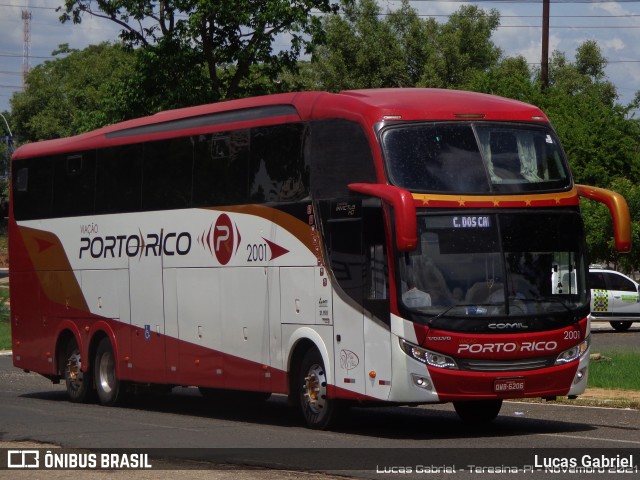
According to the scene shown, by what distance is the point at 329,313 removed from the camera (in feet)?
50.9

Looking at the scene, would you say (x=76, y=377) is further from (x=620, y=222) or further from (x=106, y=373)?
(x=620, y=222)

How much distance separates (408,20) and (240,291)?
58.1 m

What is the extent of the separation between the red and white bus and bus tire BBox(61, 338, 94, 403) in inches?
60.9

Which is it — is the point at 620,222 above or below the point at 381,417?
above

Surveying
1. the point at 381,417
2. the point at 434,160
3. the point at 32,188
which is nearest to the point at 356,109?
the point at 434,160

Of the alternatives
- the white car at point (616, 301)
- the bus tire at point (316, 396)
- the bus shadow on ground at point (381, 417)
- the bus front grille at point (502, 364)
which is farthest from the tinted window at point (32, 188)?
the white car at point (616, 301)

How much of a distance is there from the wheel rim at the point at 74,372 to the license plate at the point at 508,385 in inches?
353

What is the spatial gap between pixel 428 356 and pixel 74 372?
891cm

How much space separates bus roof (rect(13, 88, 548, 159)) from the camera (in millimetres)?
15000

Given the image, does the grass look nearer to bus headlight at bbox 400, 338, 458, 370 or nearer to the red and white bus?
the red and white bus

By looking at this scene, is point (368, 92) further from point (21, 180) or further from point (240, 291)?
point (21, 180)

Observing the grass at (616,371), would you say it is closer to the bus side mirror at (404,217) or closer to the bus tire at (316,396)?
the bus tire at (316,396)

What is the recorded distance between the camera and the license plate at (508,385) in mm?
14328

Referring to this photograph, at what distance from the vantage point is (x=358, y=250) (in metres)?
14.9
